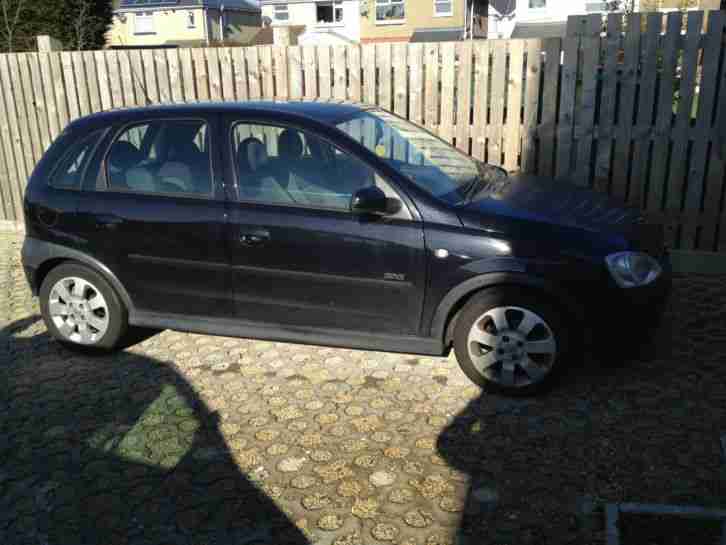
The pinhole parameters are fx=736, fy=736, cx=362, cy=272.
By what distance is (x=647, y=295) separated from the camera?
455cm

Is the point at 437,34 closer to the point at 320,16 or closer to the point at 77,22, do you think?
the point at 320,16

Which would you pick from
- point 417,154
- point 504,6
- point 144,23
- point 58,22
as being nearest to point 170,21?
point 144,23

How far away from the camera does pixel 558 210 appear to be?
4.85 meters

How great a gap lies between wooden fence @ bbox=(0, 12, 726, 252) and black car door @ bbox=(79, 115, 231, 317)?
10.2 ft

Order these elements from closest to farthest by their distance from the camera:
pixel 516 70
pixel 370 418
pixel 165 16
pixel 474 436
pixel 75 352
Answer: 1. pixel 474 436
2. pixel 370 418
3. pixel 75 352
4. pixel 516 70
5. pixel 165 16

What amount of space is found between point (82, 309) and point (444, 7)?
137 ft

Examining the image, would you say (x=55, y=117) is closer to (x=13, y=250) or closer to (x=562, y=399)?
(x=13, y=250)

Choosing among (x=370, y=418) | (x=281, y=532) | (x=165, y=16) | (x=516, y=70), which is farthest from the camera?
(x=165, y=16)

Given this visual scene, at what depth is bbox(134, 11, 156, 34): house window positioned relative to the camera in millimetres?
62156

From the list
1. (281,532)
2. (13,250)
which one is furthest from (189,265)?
(13,250)

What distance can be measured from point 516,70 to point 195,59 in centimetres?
372

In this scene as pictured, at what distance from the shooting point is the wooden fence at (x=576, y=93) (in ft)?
23.0

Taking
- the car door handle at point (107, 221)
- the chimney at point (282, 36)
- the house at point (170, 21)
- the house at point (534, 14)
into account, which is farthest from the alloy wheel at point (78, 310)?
the house at point (170, 21)

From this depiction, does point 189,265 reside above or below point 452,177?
below
